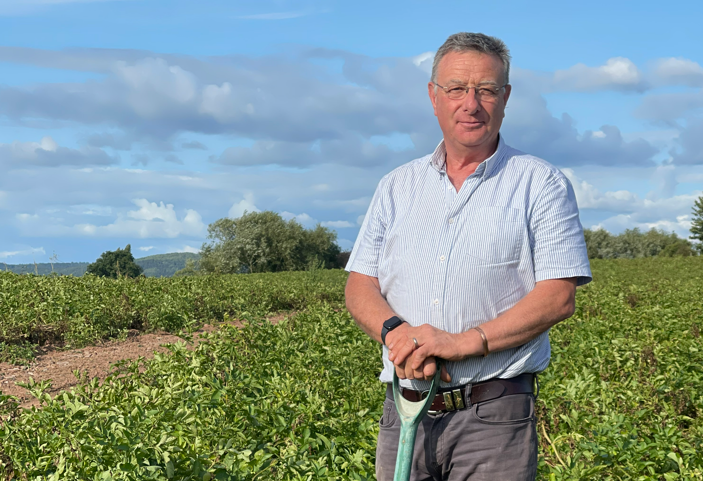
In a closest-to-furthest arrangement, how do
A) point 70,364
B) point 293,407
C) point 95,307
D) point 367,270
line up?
point 367,270
point 293,407
point 70,364
point 95,307

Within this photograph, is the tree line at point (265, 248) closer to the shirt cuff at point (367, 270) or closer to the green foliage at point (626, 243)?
the green foliage at point (626, 243)

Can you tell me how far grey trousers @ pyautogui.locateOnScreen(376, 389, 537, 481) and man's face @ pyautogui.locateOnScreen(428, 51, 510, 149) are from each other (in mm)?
975

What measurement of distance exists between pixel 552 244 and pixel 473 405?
2.11 ft

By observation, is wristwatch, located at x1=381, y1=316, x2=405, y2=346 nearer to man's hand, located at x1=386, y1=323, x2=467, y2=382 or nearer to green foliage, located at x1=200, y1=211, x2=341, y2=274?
man's hand, located at x1=386, y1=323, x2=467, y2=382

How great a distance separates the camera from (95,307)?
29.6 feet

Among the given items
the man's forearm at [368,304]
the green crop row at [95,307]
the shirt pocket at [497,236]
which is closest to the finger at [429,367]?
the man's forearm at [368,304]

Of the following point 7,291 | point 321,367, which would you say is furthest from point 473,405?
point 7,291

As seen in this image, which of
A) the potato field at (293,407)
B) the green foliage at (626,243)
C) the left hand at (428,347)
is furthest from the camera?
the green foliage at (626,243)

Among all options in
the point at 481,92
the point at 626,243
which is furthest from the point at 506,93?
the point at 626,243

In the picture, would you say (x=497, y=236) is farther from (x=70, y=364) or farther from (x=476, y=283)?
(x=70, y=364)

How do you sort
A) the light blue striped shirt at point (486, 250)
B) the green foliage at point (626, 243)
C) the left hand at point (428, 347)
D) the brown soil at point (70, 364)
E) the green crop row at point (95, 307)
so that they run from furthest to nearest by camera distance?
the green foliage at point (626, 243) < the green crop row at point (95, 307) < the brown soil at point (70, 364) < the light blue striped shirt at point (486, 250) < the left hand at point (428, 347)

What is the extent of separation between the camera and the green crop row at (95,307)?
329 inches

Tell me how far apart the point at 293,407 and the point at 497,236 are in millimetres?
2378

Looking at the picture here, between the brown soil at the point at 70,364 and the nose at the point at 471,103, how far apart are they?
4.35 meters
